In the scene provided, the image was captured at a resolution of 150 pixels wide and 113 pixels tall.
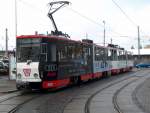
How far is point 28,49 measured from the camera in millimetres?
22094

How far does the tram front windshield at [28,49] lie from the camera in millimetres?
21830

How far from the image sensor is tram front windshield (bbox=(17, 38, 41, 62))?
21830 mm

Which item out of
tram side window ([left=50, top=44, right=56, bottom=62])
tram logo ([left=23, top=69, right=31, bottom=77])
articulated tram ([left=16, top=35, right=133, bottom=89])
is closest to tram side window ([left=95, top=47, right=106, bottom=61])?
articulated tram ([left=16, top=35, right=133, bottom=89])

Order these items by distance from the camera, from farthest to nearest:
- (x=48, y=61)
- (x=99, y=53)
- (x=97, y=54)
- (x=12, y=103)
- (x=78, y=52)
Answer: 1. (x=99, y=53)
2. (x=97, y=54)
3. (x=78, y=52)
4. (x=48, y=61)
5. (x=12, y=103)

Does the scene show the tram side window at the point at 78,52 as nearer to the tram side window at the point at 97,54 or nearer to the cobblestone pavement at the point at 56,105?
the tram side window at the point at 97,54

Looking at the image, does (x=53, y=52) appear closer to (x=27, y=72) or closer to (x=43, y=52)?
(x=43, y=52)

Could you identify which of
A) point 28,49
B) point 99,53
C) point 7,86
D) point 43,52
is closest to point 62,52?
point 43,52

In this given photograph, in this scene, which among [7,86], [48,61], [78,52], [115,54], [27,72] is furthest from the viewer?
[115,54]

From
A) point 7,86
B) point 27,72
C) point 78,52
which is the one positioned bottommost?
point 7,86

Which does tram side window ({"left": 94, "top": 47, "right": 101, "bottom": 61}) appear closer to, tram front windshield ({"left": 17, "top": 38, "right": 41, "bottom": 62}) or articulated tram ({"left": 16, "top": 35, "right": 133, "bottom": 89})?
articulated tram ({"left": 16, "top": 35, "right": 133, "bottom": 89})

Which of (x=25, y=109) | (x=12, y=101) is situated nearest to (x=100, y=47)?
(x=12, y=101)

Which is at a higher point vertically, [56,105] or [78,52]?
[78,52]

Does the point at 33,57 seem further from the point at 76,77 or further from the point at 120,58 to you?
the point at 120,58

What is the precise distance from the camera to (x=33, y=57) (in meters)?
21.8
